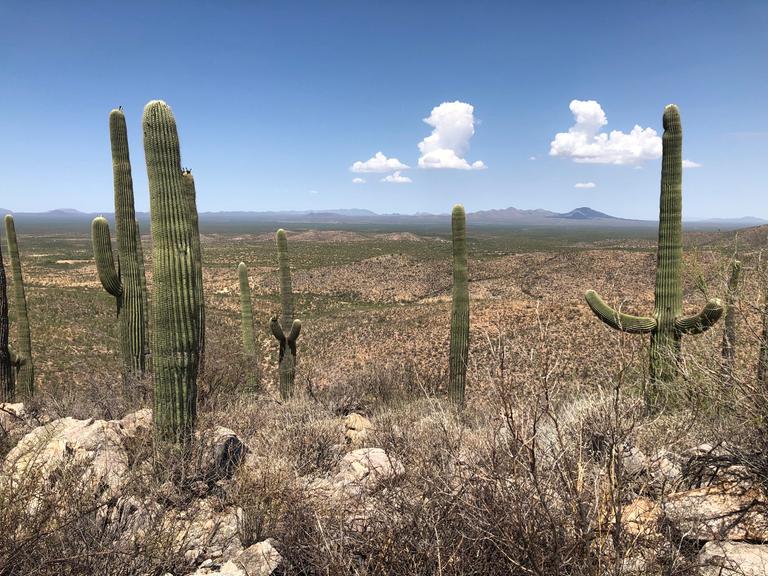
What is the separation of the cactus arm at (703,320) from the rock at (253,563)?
6197 mm

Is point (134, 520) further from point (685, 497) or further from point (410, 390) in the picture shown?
point (410, 390)

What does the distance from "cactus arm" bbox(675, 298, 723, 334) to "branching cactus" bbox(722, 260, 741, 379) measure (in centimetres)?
16

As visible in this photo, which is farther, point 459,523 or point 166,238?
point 166,238

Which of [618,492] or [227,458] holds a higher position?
[618,492]

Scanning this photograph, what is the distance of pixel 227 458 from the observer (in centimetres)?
459

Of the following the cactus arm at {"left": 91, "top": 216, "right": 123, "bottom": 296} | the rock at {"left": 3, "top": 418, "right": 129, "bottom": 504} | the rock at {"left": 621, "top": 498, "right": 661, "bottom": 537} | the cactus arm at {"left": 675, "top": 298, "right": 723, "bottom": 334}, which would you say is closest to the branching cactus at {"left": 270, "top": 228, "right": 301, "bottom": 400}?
the cactus arm at {"left": 91, "top": 216, "right": 123, "bottom": 296}

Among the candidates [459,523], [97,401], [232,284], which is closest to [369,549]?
[459,523]

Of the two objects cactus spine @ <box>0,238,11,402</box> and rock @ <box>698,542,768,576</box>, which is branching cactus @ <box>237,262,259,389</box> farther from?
rock @ <box>698,542,768,576</box>

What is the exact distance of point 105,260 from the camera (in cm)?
828

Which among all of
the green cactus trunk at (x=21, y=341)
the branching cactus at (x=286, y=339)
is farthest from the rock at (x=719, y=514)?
the green cactus trunk at (x=21, y=341)

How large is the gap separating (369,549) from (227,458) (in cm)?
231

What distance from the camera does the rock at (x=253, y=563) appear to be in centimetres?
284

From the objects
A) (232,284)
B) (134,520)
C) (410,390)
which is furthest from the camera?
(232,284)

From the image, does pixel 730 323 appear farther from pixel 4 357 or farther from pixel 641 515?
pixel 4 357
